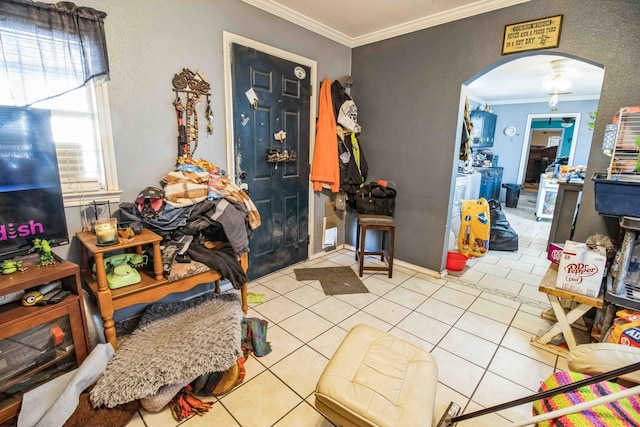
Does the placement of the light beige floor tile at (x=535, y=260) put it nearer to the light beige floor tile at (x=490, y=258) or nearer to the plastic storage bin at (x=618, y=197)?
the light beige floor tile at (x=490, y=258)

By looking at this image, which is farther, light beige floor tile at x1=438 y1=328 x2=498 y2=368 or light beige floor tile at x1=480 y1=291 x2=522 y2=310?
light beige floor tile at x1=480 y1=291 x2=522 y2=310

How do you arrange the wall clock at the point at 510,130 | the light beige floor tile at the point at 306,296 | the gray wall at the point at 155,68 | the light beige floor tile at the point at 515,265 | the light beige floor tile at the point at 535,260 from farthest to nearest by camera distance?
the wall clock at the point at 510,130, the light beige floor tile at the point at 535,260, the light beige floor tile at the point at 515,265, the light beige floor tile at the point at 306,296, the gray wall at the point at 155,68

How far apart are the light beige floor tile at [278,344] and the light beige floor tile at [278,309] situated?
13cm

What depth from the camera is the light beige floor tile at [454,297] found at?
102 inches

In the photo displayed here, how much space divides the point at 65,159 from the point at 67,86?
0.42 m

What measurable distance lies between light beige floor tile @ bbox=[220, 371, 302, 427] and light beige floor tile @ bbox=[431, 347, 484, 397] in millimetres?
877

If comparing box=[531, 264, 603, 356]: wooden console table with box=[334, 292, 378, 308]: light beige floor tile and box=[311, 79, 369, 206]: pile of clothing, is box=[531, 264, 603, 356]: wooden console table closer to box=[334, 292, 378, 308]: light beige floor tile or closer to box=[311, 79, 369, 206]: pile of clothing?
box=[334, 292, 378, 308]: light beige floor tile

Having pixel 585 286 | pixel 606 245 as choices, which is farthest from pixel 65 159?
pixel 606 245

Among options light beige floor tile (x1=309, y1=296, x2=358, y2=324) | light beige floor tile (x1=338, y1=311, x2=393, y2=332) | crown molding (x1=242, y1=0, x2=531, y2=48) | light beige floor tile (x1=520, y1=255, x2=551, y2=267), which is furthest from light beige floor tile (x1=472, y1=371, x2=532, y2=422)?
crown molding (x1=242, y1=0, x2=531, y2=48)

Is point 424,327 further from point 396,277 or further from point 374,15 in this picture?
point 374,15

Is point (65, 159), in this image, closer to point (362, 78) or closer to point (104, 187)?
point (104, 187)

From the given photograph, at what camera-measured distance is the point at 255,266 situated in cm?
291

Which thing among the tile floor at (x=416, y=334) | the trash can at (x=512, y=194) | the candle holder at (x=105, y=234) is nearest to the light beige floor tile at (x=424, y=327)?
the tile floor at (x=416, y=334)

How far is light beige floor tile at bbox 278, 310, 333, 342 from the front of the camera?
83.1 inches
